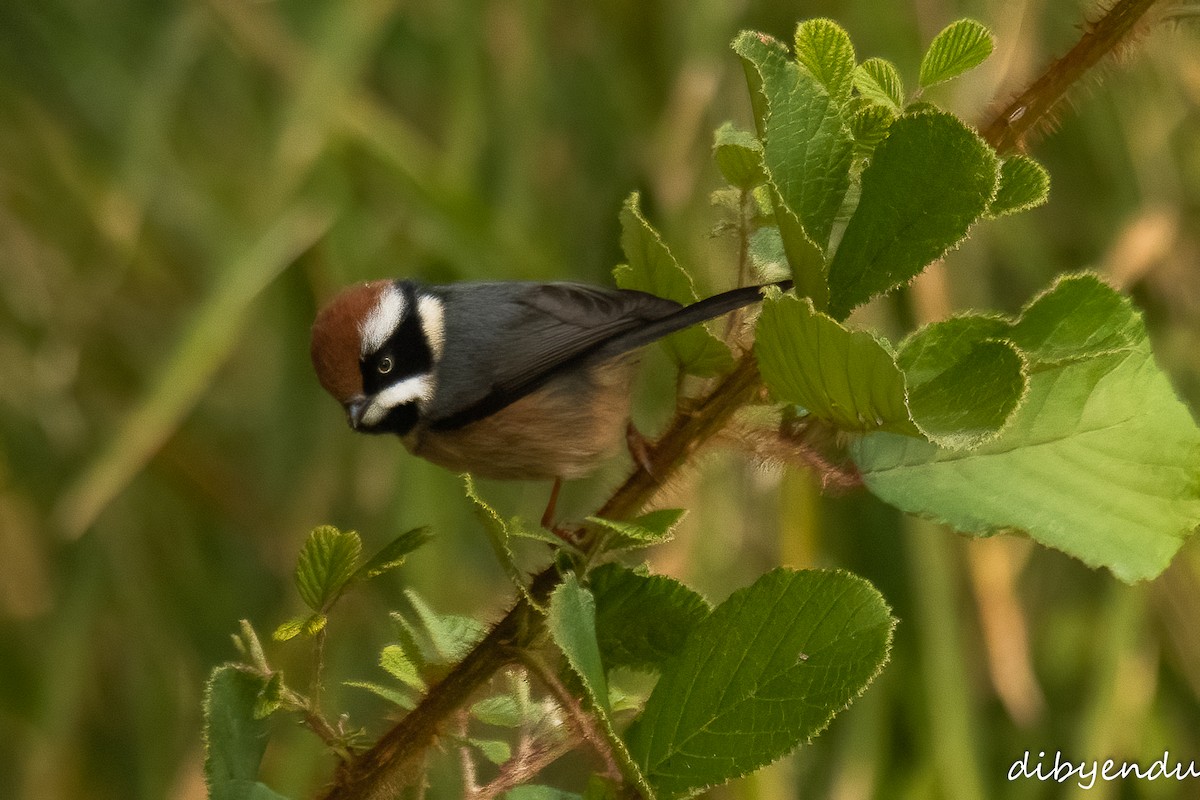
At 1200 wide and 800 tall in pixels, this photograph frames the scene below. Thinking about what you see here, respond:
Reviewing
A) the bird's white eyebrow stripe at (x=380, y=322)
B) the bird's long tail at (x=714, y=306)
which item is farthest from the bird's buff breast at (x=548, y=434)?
the bird's long tail at (x=714, y=306)

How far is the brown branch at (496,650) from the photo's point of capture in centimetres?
64

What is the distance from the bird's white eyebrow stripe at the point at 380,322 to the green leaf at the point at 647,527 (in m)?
0.75

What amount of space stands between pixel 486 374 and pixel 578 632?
2.82 ft

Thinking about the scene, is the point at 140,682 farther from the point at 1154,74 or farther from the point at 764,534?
the point at 1154,74

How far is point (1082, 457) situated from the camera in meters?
0.67

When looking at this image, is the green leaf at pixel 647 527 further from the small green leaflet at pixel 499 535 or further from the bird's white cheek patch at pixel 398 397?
the bird's white cheek patch at pixel 398 397

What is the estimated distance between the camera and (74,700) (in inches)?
80.7

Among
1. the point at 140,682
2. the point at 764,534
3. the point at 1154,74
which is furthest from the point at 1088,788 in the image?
the point at 140,682

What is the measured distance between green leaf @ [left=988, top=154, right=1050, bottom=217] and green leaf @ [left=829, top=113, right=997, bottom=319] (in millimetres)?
30

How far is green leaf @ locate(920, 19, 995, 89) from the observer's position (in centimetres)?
67

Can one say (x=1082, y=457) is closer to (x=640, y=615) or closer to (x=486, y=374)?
(x=640, y=615)

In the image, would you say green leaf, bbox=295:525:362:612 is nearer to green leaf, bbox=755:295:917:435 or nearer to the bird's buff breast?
green leaf, bbox=755:295:917:435

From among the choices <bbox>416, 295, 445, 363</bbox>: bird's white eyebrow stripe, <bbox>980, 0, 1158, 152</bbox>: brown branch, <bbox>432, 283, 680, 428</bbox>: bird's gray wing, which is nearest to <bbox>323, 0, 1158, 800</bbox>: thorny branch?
<bbox>980, 0, 1158, 152</bbox>: brown branch

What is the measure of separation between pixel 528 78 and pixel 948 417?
155 centimetres
